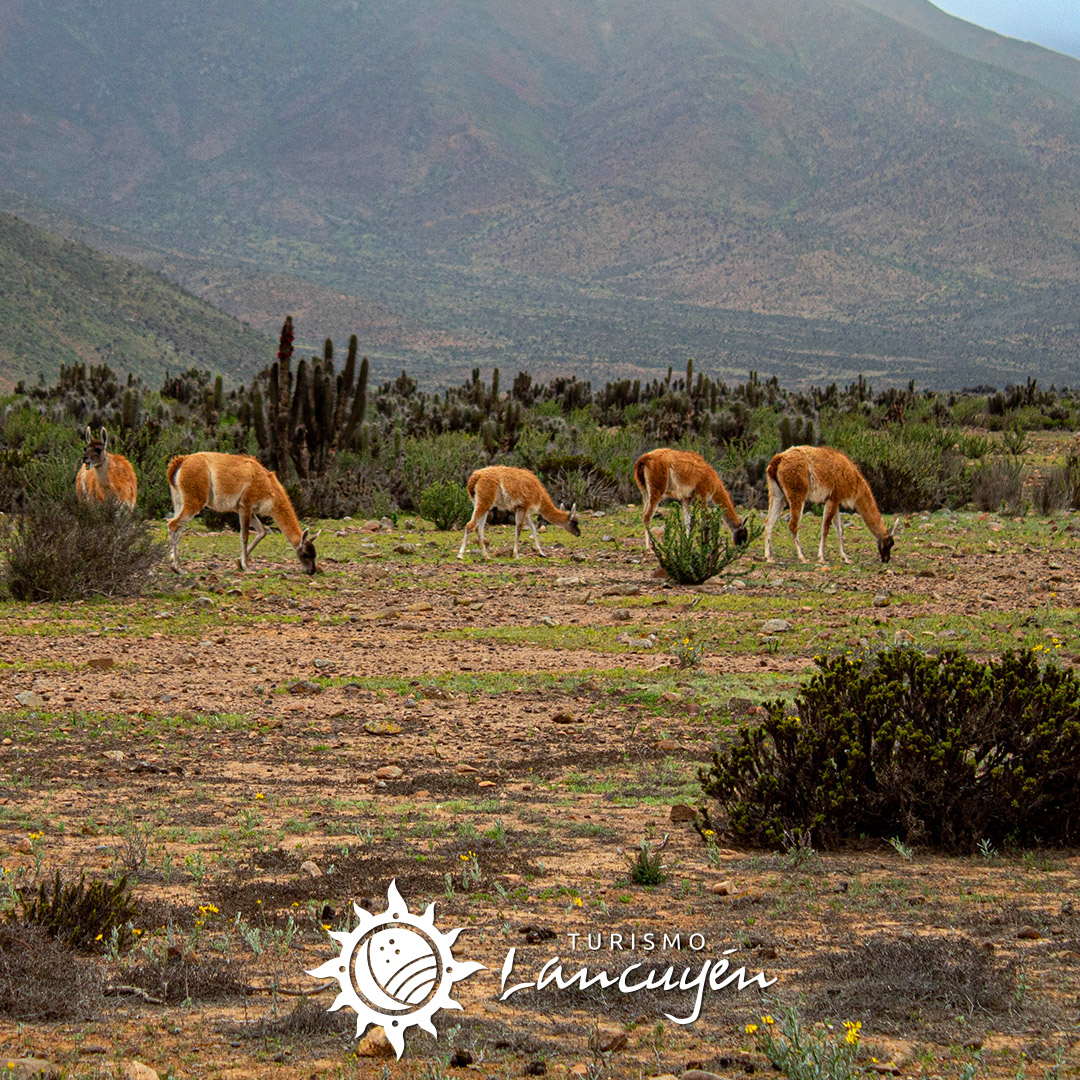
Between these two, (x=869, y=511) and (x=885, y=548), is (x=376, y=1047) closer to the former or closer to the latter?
(x=885, y=548)

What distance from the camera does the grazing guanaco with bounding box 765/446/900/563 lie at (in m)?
16.1

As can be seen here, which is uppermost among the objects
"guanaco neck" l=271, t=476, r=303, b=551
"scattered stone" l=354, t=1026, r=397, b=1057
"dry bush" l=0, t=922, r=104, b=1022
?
"guanaco neck" l=271, t=476, r=303, b=551

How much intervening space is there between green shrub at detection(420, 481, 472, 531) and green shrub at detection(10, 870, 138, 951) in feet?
52.8

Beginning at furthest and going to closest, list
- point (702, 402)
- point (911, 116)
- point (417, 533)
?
point (911, 116), point (702, 402), point (417, 533)

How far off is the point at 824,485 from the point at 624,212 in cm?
14055

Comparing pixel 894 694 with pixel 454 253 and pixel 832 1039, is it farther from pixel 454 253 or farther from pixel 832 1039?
pixel 454 253

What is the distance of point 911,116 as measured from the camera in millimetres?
179500

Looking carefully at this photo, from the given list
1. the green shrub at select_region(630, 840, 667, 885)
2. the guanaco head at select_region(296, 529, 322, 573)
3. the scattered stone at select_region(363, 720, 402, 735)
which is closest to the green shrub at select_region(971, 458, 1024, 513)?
the guanaco head at select_region(296, 529, 322, 573)

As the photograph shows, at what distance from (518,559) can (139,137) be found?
19000 cm

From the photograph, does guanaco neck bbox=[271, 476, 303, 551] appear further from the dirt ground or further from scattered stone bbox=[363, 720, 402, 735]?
scattered stone bbox=[363, 720, 402, 735]

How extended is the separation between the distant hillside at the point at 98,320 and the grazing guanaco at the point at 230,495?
4519 cm

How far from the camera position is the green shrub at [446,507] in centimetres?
2059

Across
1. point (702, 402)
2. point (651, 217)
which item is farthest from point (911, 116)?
point (702, 402)

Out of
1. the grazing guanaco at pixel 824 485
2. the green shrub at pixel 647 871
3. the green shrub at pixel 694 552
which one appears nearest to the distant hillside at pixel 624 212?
the grazing guanaco at pixel 824 485
